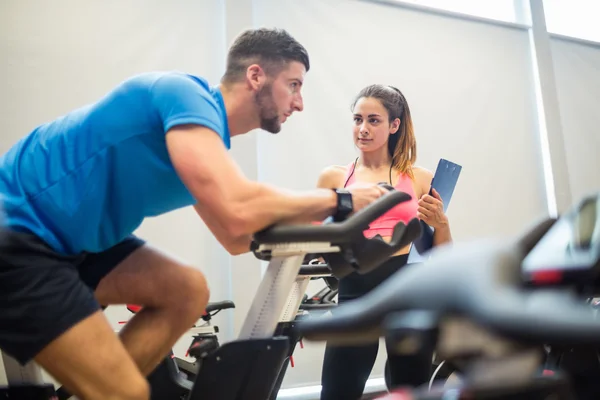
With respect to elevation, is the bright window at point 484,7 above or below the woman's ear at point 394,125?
above

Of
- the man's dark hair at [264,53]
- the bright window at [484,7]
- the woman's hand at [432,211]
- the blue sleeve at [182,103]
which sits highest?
the bright window at [484,7]

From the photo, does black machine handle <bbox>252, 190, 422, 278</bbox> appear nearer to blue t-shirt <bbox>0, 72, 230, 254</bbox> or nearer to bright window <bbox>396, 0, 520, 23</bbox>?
blue t-shirt <bbox>0, 72, 230, 254</bbox>

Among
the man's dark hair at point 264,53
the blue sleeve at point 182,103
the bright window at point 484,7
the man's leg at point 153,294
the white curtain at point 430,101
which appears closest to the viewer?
the blue sleeve at point 182,103

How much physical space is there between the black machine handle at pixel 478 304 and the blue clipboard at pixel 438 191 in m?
1.47

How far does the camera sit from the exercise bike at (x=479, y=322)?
340 mm

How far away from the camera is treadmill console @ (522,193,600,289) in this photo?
530 mm

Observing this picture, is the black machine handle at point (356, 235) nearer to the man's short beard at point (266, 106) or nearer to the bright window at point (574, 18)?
the man's short beard at point (266, 106)

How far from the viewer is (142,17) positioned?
141 inches

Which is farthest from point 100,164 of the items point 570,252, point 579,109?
point 579,109

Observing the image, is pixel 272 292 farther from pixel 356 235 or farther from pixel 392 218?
pixel 392 218

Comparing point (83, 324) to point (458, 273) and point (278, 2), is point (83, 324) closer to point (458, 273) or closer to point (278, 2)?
point (458, 273)

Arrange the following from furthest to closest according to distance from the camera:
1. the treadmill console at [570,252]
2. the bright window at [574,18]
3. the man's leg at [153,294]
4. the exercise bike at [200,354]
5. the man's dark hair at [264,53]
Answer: the bright window at [574,18]
the exercise bike at [200,354]
the man's dark hair at [264,53]
the man's leg at [153,294]
the treadmill console at [570,252]

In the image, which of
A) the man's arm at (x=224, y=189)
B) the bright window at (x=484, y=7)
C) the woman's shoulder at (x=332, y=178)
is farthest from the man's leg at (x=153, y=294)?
the bright window at (x=484, y=7)

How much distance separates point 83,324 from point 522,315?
3.32 feet
